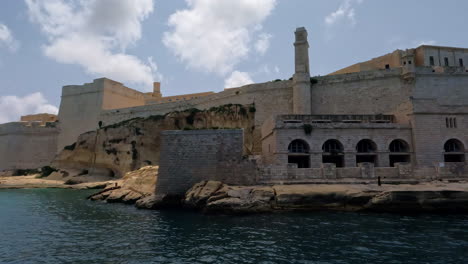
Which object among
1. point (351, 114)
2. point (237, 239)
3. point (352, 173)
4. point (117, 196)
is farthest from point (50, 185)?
point (351, 114)

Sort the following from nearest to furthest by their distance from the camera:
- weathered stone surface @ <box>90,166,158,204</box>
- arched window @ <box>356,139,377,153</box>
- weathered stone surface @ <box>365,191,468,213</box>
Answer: weathered stone surface @ <box>365,191,468,213</box>, weathered stone surface @ <box>90,166,158,204</box>, arched window @ <box>356,139,377,153</box>

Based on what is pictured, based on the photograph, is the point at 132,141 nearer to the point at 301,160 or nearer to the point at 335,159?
the point at 301,160

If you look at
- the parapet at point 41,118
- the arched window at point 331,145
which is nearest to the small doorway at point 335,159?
the arched window at point 331,145

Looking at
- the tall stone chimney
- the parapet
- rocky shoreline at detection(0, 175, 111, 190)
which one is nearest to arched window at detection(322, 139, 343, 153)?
rocky shoreline at detection(0, 175, 111, 190)

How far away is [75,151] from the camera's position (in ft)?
130

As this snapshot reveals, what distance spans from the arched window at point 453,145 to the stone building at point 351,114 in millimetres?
65

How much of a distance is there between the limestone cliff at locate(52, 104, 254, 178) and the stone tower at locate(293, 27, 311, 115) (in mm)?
6236

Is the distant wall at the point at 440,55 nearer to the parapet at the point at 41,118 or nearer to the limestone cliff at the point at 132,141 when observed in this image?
the limestone cliff at the point at 132,141

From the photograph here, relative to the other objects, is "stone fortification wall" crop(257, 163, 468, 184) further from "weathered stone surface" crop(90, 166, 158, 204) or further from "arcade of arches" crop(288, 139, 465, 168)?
"weathered stone surface" crop(90, 166, 158, 204)

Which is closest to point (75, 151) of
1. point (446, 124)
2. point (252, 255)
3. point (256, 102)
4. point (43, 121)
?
point (43, 121)

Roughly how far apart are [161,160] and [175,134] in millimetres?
1856

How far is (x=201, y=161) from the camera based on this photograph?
17547 millimetres

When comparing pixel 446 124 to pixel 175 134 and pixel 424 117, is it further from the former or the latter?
pixel 175 134

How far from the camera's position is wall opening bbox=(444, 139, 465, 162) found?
20.7 meters
